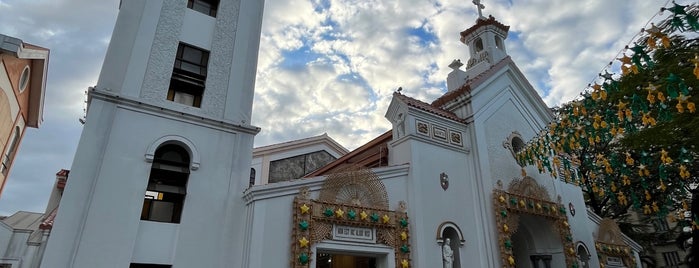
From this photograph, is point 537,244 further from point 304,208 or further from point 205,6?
point 205,6

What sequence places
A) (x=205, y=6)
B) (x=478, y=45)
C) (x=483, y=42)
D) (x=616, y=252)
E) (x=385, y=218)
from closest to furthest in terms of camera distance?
1. (x=385, y=218)
2. (x=205, y=6)
3. (x=616, y=252)
4. (x=483, y=42)
5. (x=478, y=45)

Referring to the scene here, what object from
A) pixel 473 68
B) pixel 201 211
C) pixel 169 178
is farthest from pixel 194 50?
pixel 473 68

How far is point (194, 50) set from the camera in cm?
1073

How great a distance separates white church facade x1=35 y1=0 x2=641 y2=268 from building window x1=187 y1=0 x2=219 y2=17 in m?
0.04

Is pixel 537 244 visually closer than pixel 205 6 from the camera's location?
No

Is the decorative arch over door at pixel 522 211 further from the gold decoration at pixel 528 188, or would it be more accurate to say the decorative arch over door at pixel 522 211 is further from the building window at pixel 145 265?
the building window at pixel 145 265

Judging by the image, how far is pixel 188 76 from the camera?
33.6 ft

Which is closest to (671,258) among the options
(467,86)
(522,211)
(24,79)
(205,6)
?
(522,211)

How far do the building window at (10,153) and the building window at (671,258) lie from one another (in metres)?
38.9

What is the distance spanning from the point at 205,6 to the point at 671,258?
113 ft

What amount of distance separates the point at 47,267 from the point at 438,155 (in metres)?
9.32

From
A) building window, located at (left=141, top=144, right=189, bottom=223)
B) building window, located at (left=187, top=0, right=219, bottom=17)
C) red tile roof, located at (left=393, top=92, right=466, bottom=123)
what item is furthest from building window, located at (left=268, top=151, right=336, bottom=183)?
building window, located at (left=141, top=144, right=189, bottom=223)

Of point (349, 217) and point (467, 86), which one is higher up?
point (467, 86)

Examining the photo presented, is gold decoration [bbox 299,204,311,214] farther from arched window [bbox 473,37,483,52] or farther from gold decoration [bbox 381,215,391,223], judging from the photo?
arched window [bbox 473,37,483,52]
